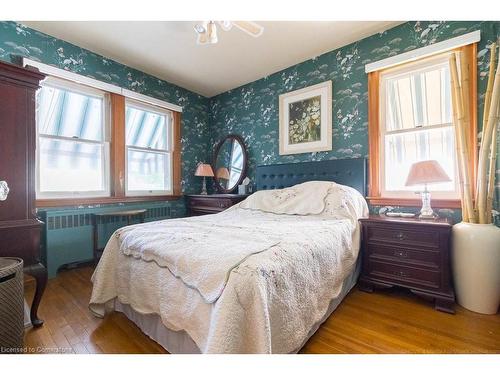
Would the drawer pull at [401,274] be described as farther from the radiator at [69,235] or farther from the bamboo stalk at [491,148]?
the radiator at [69,235]

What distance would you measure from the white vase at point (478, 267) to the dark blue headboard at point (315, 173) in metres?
0.99

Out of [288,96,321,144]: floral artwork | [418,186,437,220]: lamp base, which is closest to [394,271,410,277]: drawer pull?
[418,186,437,220]: lamp base

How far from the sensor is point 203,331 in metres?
1.08

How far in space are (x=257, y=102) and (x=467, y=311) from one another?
339cm

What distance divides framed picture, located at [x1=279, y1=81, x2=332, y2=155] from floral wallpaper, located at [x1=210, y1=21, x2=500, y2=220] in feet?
0.27

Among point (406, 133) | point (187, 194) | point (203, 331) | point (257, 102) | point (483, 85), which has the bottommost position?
point (203, 331)

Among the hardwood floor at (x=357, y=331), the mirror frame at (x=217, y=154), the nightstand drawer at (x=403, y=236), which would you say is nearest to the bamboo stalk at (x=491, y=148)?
the nightstand drawer at (x=403, y=236)

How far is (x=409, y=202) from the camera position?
2.39 metres

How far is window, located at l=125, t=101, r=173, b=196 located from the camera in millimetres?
3432

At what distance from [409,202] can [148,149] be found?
3531 mm

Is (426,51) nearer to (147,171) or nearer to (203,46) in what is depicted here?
(203,46)
